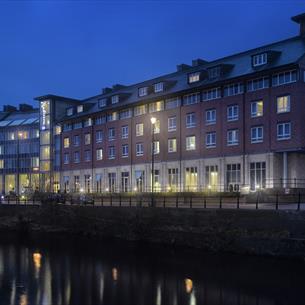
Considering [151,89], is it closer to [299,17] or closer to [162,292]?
[299,17]

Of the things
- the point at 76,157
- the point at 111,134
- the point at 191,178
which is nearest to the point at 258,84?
the point at 191,178

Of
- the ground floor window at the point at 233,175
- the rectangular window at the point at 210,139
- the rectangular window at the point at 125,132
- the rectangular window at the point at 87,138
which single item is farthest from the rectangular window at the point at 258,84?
the rectangular window at the point at 87,138

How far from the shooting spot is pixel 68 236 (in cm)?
4312

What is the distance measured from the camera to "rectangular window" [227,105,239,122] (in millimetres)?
54312

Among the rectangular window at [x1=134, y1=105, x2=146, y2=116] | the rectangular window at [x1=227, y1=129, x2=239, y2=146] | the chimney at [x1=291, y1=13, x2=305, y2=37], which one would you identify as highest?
the chimney at [x1=291, y1=13, x2=305, y2=37]

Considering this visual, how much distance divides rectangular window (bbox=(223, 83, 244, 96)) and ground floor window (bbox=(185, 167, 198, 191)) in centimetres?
1004

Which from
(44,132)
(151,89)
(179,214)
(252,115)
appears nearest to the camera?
(179,214)

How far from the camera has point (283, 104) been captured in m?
49.7

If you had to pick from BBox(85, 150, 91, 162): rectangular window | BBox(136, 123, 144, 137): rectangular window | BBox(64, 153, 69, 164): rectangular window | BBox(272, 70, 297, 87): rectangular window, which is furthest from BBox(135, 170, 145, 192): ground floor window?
BBox(272, 70, 297, 87): rectangular window

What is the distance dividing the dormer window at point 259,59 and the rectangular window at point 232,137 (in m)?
7.64

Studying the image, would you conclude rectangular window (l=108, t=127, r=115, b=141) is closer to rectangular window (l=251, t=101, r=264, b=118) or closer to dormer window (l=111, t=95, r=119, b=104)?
dormer window (l=111, t=95, r=119, b=104)

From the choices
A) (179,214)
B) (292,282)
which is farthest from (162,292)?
(179,214)

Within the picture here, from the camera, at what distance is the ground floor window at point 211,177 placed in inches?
2203

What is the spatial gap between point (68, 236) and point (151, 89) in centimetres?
2987
